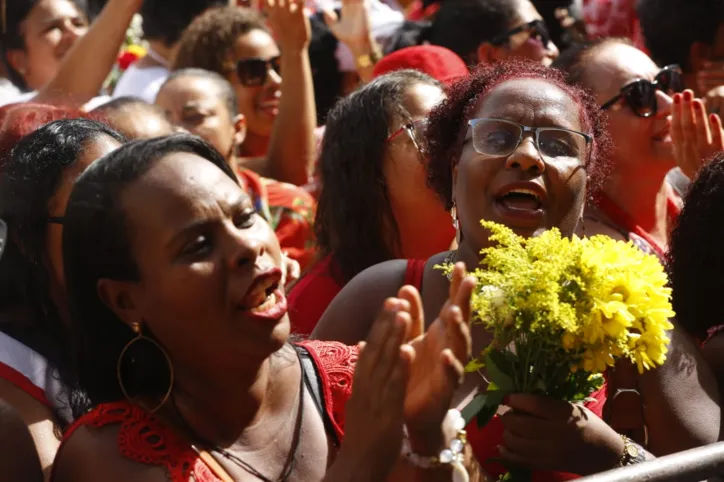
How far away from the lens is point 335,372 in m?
2.78

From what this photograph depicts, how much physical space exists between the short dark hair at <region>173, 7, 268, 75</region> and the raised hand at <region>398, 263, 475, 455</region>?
385 cm

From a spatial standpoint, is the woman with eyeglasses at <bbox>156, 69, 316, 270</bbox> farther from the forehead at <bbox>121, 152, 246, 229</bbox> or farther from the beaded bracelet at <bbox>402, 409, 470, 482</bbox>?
the beaded bracelet at <bbox>402, 409, 470, 482</bbox>

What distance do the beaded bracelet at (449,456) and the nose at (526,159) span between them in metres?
0.91

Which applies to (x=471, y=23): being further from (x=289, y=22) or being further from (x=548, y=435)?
(x=548, y=435)

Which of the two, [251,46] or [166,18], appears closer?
[251,46]

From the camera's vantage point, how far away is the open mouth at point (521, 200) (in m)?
3.05

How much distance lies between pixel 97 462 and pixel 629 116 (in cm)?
286

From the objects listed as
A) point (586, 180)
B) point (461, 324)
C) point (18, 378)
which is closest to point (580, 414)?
point (461, 324)

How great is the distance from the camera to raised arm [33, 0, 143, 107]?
15.8ft

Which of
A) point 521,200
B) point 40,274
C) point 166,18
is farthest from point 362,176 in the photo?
point 166,18

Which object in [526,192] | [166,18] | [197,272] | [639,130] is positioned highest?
[197,272]

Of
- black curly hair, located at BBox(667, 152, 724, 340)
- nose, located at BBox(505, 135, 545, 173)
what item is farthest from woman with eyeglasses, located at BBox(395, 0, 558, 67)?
nose, located at BBox(505, 135, 545, 173)

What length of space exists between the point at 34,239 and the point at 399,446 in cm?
142

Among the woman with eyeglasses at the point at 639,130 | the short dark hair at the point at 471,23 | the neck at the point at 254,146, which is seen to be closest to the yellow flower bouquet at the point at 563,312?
the woman with eyeglasses at the point at 639,130
